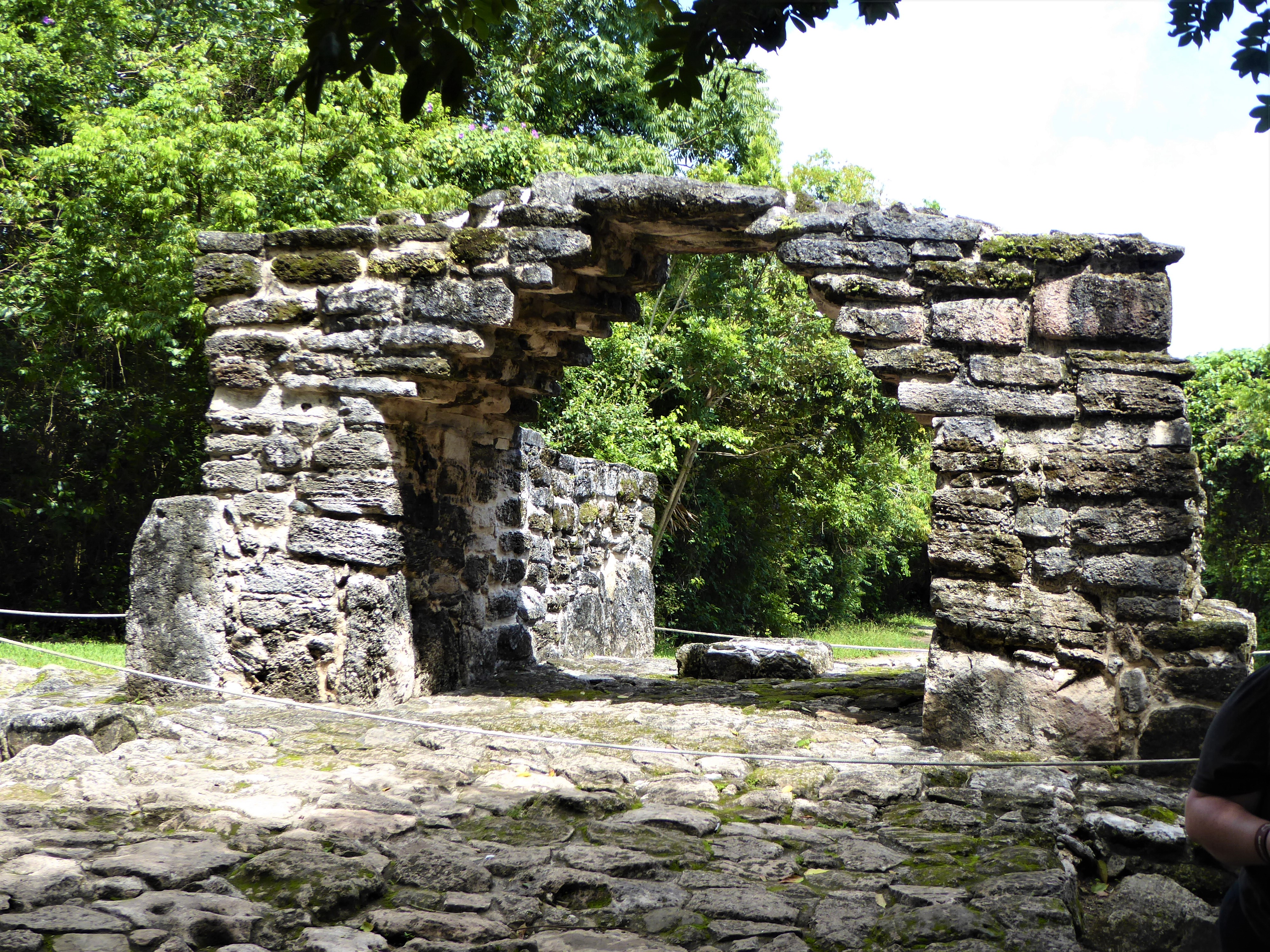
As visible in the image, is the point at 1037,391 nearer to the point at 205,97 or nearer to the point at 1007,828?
the point at 1007,828

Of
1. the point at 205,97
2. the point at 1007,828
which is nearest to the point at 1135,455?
the point at 1007,828

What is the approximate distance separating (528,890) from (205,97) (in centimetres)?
854

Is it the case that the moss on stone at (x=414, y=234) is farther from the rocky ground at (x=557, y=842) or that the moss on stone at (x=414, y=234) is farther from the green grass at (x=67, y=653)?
the green grass at (x=67, y=653)

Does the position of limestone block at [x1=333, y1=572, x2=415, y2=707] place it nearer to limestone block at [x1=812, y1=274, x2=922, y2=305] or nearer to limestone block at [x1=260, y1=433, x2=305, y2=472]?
limestone block at [x1=260, y1=433, x2=305, y2=472]

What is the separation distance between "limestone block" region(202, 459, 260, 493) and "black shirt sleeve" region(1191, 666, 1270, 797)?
458 cm

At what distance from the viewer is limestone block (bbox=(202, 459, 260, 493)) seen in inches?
212

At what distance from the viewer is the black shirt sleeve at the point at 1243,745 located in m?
1.79

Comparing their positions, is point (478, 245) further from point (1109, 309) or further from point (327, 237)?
point (1109, 309)

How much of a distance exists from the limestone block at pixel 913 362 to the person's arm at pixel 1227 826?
311 cm

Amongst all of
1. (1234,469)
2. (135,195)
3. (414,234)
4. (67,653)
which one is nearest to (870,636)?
(1234,469)

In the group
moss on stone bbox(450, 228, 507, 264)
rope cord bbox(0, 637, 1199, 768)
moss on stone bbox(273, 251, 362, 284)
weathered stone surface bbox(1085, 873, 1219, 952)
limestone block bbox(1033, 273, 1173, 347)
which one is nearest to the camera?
weathered stone surface bbox(1085, 873, 1219, 952)

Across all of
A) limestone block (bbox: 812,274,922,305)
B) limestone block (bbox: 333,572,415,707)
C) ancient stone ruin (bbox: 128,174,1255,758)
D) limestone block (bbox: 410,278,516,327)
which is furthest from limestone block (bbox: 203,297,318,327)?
limestone block (bbox: 812,274,922,305)

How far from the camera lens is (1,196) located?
1002 cm

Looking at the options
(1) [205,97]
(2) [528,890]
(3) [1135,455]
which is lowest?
(2) [528,890]
